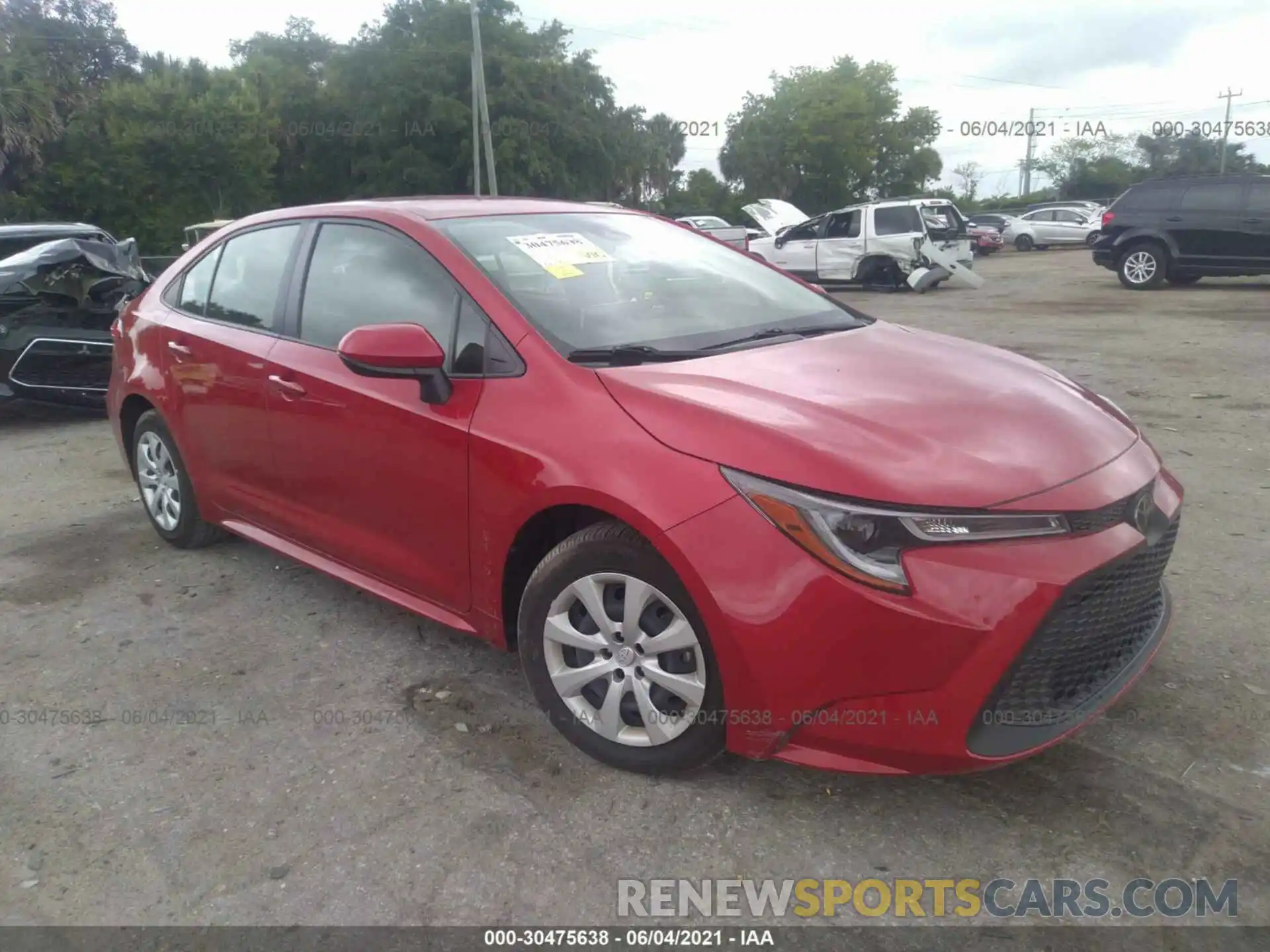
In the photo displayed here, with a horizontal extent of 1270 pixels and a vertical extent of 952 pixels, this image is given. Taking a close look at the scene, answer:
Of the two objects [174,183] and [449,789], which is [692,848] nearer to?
[449,789]

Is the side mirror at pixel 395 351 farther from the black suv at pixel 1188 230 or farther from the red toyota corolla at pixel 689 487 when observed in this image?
the black suv at pixel 1188 230

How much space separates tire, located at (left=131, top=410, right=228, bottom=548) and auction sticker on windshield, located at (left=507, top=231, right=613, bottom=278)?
2.01 meters

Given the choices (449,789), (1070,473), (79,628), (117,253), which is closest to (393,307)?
(449,789)

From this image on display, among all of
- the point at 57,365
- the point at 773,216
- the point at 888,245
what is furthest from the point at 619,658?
the point at 773,216

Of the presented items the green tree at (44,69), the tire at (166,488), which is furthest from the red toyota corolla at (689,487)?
the green tree at (44,69)

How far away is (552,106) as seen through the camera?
38062 mm

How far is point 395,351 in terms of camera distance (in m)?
2.81

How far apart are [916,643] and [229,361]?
2851 millimetres

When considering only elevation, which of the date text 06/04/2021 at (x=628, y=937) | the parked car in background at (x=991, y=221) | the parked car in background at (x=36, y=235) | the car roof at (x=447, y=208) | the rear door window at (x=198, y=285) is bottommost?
the date text 06/04/2021 at (x=628, y=937)

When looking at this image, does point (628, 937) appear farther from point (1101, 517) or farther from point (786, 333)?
point (786, 333)

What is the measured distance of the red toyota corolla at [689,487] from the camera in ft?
7.33

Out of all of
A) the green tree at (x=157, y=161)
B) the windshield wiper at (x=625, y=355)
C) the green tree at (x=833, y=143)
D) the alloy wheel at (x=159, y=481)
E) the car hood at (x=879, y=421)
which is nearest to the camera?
the car hood at (x=879, y=421)

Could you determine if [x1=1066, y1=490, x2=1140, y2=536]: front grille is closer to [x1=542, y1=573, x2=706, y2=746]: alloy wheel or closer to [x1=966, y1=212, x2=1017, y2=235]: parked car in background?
[x1=542, y1=573, x2=706, y2=746]: alloy wheel

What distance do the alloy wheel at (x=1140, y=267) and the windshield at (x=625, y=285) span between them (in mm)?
13834
